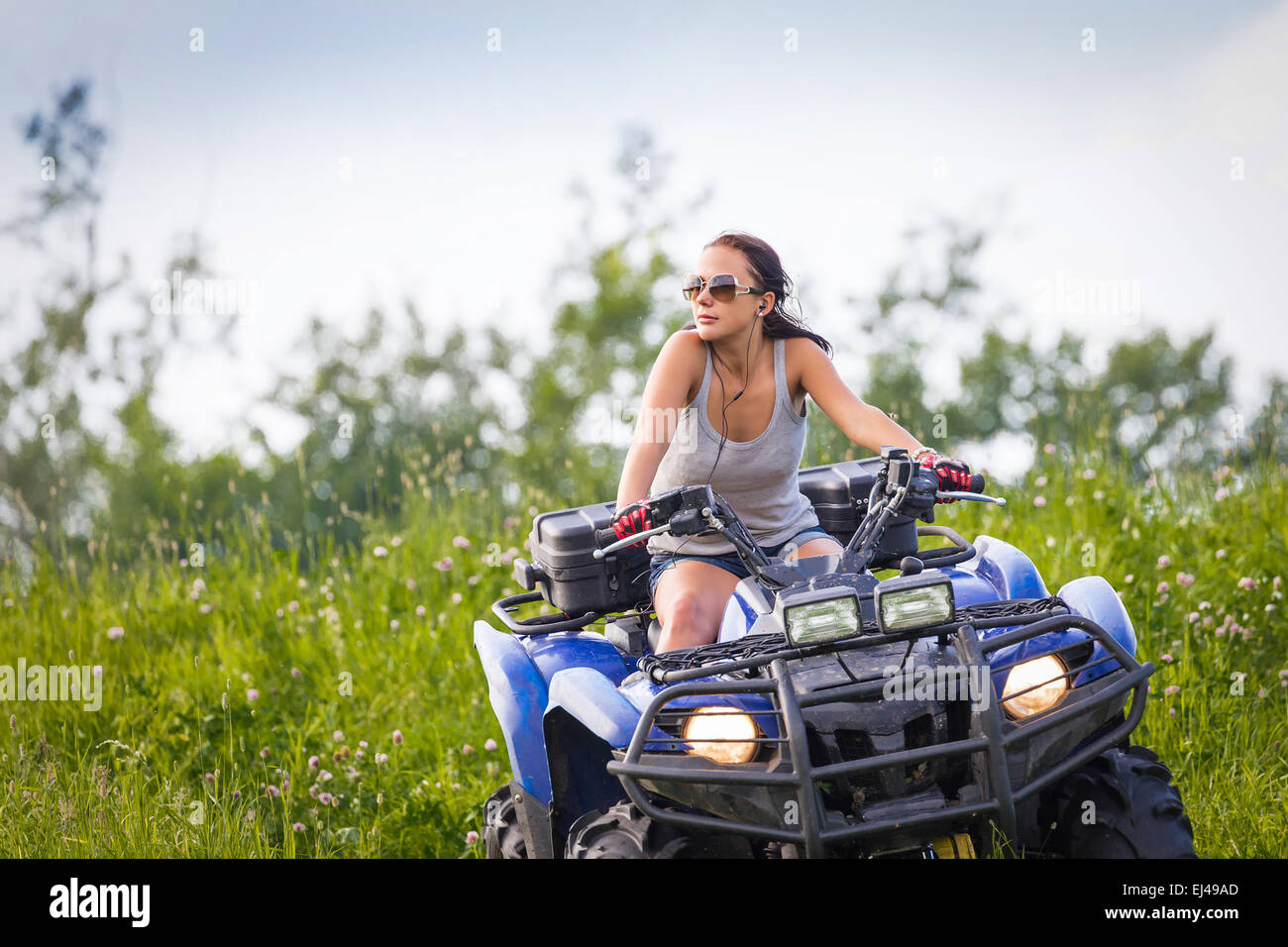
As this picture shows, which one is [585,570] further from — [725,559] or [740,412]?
[740,412]

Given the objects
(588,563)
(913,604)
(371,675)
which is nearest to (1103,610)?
(913,604)

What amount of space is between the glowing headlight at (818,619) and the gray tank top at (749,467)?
1091mm

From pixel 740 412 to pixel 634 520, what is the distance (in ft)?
2.86

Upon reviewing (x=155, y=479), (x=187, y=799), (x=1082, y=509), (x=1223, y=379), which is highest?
(x=1223, y=379)

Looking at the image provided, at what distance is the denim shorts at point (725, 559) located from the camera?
356cm

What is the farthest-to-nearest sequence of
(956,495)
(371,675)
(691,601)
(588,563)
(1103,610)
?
(371,675), (588,563), (691,601), (956,495), (1103,610)

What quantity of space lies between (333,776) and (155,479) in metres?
11.2

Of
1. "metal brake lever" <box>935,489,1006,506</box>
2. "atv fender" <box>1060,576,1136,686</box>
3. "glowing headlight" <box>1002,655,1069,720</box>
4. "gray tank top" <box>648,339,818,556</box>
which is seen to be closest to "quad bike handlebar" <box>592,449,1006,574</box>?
"metal brake lever" <box>935,489,1006,506</box>

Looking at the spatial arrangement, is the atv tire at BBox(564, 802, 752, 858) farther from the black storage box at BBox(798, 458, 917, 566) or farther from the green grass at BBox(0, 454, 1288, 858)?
the green grass at BBox(0, 454, 1288, 858)

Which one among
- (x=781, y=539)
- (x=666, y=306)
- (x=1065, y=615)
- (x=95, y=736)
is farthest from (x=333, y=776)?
(x=666, y=306)

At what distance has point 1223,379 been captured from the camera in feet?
62.3

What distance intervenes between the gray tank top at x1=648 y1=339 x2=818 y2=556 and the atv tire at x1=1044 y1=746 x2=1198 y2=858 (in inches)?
49.1

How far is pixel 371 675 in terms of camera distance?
5.44 meters
